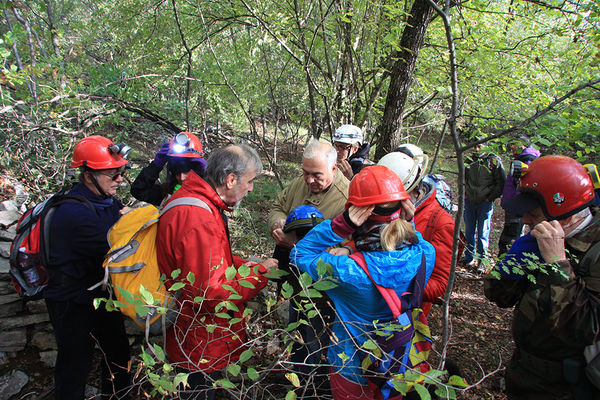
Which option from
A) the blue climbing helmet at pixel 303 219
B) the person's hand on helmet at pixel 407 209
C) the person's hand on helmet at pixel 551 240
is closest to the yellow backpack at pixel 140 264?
the blue climbing helmet at pixel 303 219

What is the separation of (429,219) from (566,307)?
0.95 meters

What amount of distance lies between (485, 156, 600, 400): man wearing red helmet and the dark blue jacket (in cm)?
273

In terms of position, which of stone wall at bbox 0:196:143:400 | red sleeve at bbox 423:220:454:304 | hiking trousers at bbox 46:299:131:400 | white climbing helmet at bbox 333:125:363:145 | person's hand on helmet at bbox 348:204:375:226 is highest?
white climbing helmet at bbox 333:125:363:145

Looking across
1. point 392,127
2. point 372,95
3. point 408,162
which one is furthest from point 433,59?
point 408,162

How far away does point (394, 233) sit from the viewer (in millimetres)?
1826

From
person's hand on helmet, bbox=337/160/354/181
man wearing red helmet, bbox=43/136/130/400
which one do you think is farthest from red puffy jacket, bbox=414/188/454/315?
man wearing red helmet, bbox=43/136/130/400

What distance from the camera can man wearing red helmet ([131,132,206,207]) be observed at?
3182 millimetres

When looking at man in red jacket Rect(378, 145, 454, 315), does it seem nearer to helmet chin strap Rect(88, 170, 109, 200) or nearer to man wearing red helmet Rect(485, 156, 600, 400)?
man wearing red helmet Rect(485, 156, 600, 400)

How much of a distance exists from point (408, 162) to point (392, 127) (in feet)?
6.90

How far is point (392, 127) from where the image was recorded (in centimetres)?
438

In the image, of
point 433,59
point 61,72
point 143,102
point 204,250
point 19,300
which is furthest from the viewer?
point 433,59

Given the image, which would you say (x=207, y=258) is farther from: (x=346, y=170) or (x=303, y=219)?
(x=346, y=170)

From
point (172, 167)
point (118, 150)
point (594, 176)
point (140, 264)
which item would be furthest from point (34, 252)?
Result: point (594, 176)

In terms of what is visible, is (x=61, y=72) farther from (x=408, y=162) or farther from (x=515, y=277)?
(x=515, y=277)
